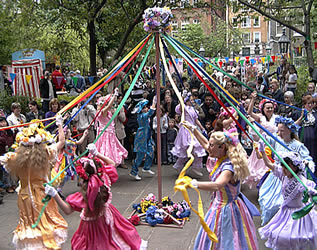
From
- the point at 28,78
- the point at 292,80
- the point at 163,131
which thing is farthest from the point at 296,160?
the point at 28,78

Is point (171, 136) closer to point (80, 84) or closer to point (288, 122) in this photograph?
point (288, 122)

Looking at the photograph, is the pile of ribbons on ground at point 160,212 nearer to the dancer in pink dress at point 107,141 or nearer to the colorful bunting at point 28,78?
the dancer in pink dress at point 107,141

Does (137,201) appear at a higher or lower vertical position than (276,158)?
lower

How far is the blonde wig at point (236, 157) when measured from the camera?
3.92 m

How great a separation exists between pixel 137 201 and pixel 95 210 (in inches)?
115

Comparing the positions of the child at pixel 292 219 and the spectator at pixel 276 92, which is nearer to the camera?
the child at pixel 292 219

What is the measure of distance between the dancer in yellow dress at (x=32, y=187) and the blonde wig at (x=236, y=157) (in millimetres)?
2005

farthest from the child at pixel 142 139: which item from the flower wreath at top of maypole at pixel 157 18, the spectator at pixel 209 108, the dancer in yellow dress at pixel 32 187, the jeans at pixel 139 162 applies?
the dancer in yellow dress at pixel 32 187

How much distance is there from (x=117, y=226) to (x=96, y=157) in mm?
793

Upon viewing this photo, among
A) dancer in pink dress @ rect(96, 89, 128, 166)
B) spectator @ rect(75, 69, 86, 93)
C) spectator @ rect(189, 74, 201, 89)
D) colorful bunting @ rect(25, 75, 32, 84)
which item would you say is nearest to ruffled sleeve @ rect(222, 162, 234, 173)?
dancer in pink dress @ rect(96, 89, 128, 166)

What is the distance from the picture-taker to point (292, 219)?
4418 mm

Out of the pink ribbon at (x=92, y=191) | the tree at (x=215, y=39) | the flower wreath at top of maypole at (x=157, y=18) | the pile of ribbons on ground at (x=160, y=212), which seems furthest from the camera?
the tree at (x=215, y=39)

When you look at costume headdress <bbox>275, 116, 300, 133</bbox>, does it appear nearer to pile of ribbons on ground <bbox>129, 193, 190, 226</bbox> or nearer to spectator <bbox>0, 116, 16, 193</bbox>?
pile of ribbons on ground <bbox>129, 193, 190, 226</bbox>

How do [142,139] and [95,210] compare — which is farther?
[142,139]
